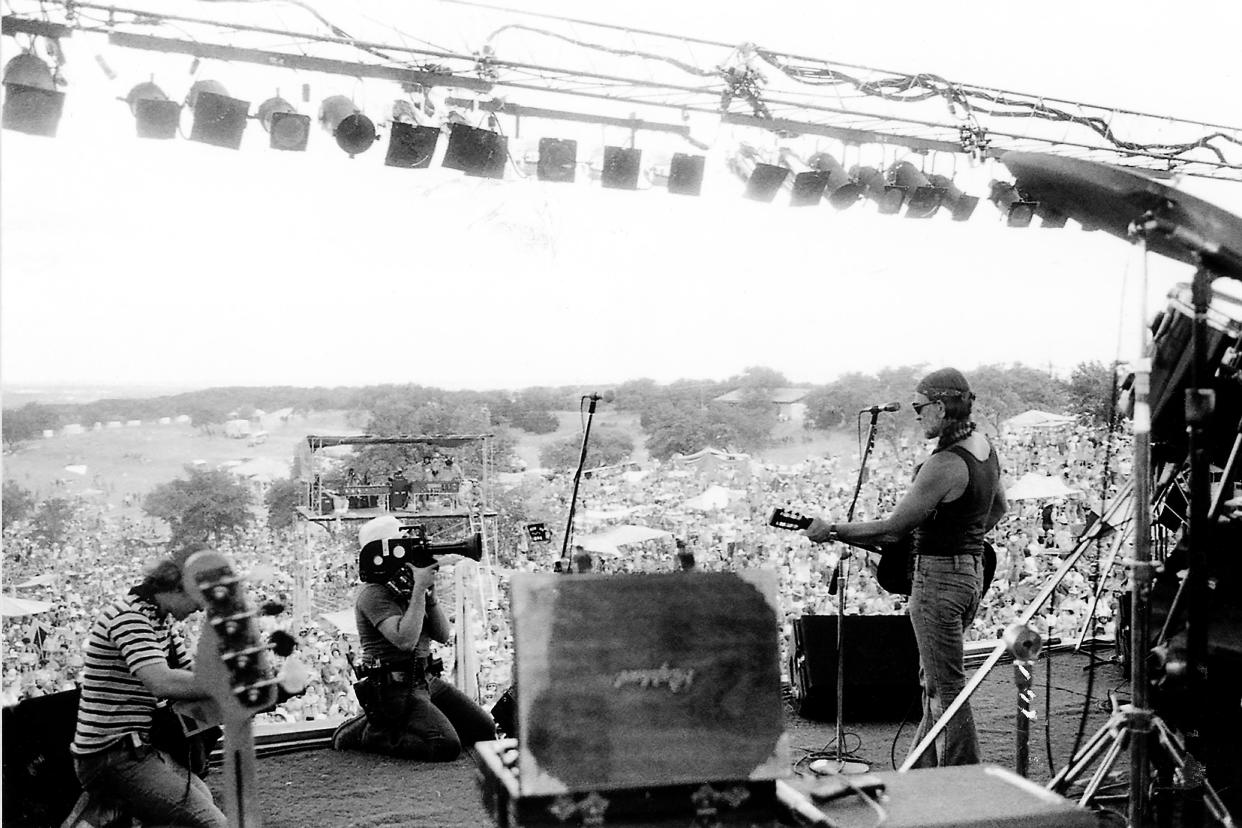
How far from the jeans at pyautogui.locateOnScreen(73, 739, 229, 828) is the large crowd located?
4.89ft

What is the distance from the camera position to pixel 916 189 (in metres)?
6.04

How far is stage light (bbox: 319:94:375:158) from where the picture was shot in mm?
A: 4715

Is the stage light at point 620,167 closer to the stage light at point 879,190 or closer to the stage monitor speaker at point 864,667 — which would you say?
the stage light at point 879,190

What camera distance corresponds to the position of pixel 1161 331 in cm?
318

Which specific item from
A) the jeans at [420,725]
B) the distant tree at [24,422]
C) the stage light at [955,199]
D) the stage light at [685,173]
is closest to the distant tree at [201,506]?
the distant tree at [24,422]

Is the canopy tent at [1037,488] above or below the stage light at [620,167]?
below

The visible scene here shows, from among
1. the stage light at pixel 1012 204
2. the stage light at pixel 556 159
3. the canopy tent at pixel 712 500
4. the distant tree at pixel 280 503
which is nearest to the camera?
the stage light at pixel 556 159

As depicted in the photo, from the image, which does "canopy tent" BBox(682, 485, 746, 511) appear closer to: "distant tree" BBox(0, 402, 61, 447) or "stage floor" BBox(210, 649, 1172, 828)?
"stage floor" BBox(210, 649, 1172, 828)

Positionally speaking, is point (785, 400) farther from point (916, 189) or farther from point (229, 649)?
point (229, 649)

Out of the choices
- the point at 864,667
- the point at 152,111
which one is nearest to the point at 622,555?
the point at 864,667

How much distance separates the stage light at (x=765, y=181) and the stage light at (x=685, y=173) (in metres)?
0.32

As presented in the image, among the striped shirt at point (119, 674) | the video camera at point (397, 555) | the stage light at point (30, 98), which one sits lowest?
the striped shirt at point (119, 674)

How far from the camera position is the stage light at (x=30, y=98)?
4078 mm

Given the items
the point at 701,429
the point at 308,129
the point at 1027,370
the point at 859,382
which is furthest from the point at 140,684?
the point at 1027,370
